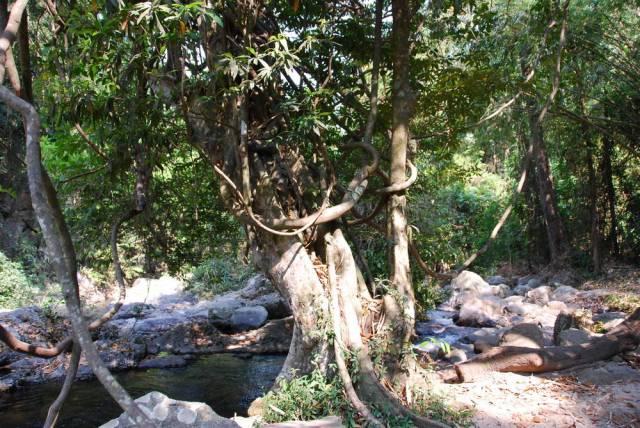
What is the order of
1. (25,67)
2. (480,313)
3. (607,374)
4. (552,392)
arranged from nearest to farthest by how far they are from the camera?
(25,67), (552,392), (607,374), (480,313)

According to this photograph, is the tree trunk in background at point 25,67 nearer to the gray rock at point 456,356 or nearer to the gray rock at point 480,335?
the gray rock at point 456,356

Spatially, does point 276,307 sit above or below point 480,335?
above

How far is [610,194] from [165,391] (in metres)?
12.2

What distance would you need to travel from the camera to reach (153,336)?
1038 centimetres

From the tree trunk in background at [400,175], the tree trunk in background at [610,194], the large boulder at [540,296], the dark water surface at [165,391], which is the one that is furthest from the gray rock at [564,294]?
the tree trunk in background at [400,175]

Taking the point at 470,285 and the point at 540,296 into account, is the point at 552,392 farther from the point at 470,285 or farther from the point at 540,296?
the point at 470,285

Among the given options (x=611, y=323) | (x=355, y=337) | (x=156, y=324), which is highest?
(x=355, y=337)

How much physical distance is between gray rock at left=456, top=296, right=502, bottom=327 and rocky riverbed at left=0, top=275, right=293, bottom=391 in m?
3.78

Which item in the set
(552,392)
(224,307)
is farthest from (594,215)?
(552,392)

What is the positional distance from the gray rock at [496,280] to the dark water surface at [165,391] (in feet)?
30.6

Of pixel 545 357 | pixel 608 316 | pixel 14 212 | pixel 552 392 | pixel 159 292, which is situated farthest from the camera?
pixel 14 212

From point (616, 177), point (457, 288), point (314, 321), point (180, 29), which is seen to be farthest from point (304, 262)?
point (616, 177)

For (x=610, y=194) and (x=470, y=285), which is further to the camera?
(x=610, y=194)

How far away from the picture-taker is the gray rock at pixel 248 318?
36.3 feet
